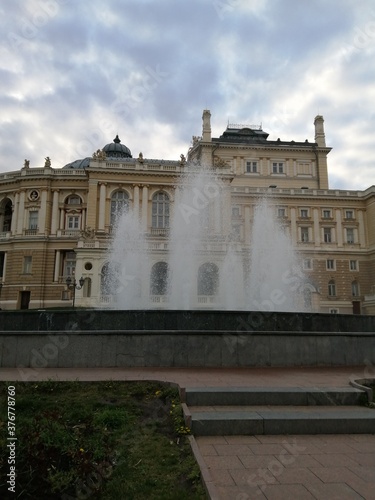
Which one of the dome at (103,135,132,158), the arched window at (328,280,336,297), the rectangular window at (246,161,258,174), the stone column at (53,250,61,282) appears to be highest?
the dome at (103,135,132,158)

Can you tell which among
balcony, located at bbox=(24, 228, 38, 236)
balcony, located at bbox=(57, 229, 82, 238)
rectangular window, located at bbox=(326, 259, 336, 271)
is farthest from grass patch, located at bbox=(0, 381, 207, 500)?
rectangular window, located at bbox=(326, 259, 336, 271)

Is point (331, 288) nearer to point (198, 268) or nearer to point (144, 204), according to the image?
point (198, 268)

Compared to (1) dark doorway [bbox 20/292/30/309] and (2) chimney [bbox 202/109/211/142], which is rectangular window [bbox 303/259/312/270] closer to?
(2) chimney [bbox 202/109/211/142]

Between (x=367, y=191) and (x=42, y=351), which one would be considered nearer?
(x=42, y=351)

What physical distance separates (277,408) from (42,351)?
6.23 metres

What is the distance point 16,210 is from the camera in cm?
5144

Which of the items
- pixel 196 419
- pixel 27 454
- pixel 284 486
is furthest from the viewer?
pixel 196 419

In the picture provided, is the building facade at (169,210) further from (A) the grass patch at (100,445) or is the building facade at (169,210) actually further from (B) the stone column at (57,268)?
(A) the grass patch at (100,445)

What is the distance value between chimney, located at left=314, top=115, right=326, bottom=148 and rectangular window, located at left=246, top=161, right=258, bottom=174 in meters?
11.2

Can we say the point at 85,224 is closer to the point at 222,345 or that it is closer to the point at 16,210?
the point at 16,210

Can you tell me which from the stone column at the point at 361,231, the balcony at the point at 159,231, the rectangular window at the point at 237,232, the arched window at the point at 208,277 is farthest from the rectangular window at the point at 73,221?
the stone column at the point at 361,231

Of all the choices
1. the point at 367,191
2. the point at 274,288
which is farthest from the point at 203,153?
the point at 274,288

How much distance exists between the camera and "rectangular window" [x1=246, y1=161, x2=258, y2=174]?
58.6 meters

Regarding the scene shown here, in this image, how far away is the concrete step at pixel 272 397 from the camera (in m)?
7.08
